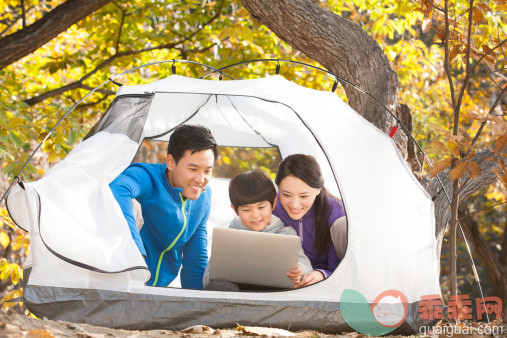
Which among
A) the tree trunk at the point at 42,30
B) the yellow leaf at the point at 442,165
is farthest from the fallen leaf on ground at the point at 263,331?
the tree trunk at the point at 42,30

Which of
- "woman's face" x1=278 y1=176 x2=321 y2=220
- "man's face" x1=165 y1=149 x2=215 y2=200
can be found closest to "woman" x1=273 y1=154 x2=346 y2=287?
"woman's face" x1=278 y1=176 x2=321 y2=220

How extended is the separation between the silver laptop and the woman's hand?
0.04 metres

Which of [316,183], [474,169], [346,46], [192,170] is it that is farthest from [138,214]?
[474,169]

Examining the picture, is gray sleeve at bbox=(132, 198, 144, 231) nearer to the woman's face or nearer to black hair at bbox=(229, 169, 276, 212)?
black hair at bbox=(229, 169, 276, 212)

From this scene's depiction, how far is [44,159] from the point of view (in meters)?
6.32

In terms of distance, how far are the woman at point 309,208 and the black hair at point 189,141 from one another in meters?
0.40

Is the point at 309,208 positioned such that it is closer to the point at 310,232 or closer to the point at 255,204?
the point at 310,232

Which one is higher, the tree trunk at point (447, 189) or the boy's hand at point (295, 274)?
the tree trunk at point (447, 189)

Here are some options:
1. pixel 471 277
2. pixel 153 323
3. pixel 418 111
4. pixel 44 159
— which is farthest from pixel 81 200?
pixel 471 277

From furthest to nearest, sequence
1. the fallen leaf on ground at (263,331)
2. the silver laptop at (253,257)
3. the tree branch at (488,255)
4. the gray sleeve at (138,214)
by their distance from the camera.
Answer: the tree branch at (488,255) < the gray sleeve at (138,214) < the silver laptop at (253,257) < the fallen leaf on ground at (263,331)

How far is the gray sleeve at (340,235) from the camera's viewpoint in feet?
8.89

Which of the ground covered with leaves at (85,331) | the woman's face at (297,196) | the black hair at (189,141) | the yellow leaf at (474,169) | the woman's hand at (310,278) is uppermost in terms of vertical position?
the black hair at (189,141)

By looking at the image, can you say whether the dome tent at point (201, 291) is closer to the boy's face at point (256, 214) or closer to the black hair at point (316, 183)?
the black hair at point (316, 183)

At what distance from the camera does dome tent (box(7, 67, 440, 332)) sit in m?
2.23
